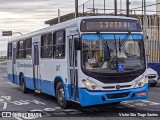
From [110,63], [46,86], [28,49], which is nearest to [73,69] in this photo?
[110,63]

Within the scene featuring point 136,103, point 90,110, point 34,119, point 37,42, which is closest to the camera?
point 34,119

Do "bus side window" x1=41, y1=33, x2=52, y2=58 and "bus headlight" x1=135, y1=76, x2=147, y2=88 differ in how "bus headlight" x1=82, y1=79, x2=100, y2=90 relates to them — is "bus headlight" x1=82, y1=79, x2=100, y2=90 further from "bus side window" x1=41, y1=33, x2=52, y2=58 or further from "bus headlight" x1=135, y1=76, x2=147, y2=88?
"bus side window" x1=41, y1=33, x2=52, y2=58

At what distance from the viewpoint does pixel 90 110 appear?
12.6m

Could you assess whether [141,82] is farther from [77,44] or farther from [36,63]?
[36,63]

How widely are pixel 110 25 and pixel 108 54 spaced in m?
0.96

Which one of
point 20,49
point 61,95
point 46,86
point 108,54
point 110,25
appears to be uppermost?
point 110,25

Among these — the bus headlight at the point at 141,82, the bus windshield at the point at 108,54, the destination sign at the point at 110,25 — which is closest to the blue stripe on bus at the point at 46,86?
the bus windshield at the point at 108,54

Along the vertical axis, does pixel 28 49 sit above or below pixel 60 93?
above

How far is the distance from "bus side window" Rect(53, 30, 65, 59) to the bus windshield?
1704 mm

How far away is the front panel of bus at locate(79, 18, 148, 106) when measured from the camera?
1124 centimetres

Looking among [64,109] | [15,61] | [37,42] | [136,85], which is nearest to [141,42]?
[136,85]

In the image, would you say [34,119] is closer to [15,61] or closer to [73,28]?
[73,28]

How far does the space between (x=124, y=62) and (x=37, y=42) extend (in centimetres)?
579

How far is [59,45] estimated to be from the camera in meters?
13.5
